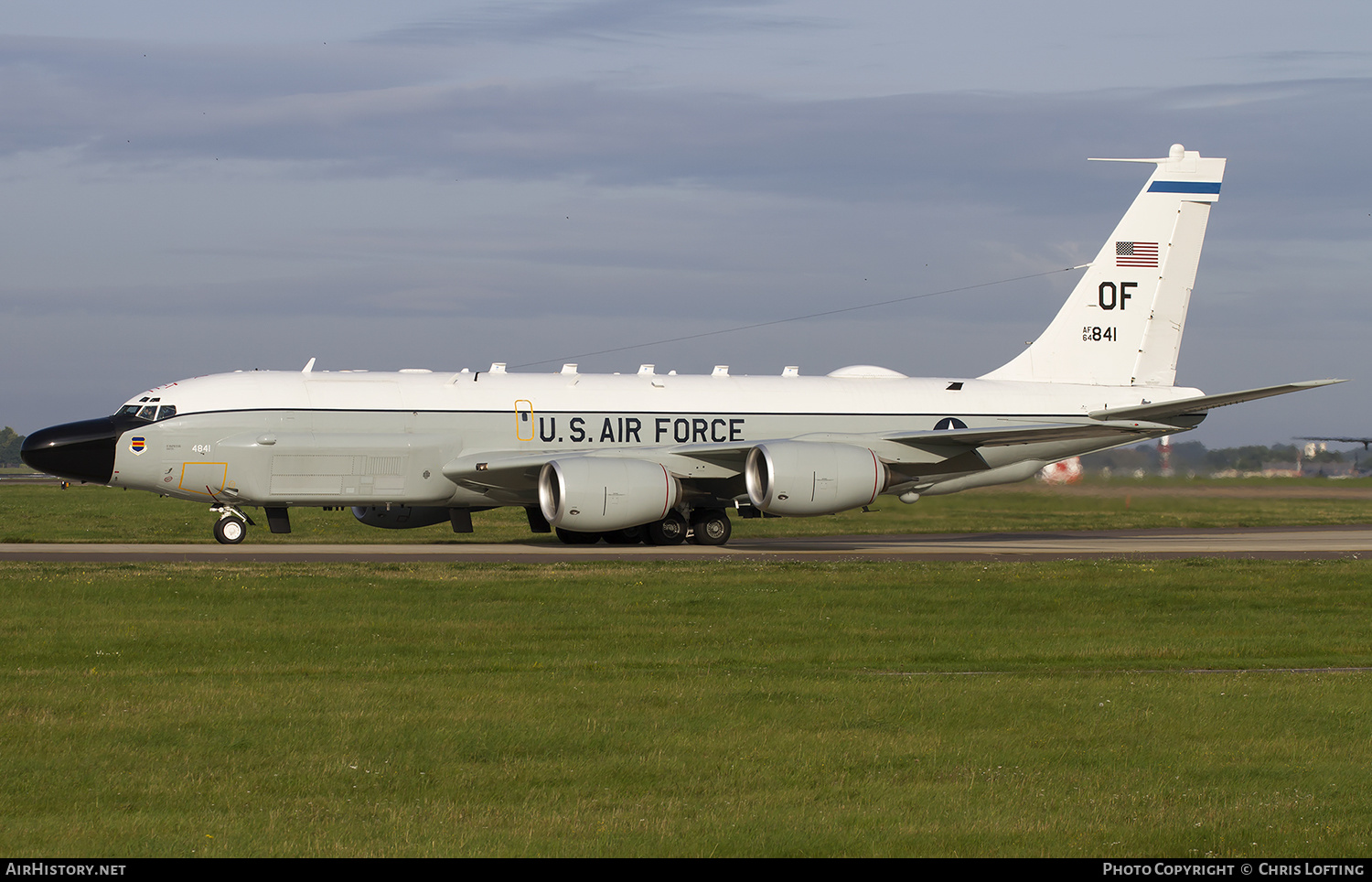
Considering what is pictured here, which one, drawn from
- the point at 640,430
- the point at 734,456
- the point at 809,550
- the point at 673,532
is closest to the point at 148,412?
the point at 640,430

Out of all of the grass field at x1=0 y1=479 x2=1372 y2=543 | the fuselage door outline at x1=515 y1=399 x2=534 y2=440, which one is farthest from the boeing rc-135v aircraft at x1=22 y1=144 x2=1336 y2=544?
the grass field at x1=0 y1=479 x2=1372 y2=543

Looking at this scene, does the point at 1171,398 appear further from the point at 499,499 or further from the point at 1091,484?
the point at 499,499

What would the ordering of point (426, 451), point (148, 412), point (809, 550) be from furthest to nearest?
1. point (809, 550)
2. point (426, 451)
3. point (148, 412)

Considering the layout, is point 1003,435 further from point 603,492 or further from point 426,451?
point 426,451

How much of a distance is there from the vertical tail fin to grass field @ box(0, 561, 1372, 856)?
1868 cm

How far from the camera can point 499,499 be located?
108 feet

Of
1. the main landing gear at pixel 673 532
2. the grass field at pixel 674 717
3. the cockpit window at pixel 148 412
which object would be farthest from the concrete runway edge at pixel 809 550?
the grass field at pixel 674 717

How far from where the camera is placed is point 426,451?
3192 cm

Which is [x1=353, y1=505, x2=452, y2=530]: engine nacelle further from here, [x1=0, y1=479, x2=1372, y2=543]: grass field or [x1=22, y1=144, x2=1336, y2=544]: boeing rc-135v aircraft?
[x1=0, y1=479, x2=1372, y2=543]: grass field

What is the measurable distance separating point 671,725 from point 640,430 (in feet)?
75.5

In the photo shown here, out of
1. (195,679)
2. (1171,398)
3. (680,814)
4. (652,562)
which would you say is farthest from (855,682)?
(1171,398)

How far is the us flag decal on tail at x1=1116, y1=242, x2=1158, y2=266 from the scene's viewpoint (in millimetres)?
38688

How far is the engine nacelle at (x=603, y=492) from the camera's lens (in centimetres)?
2988
